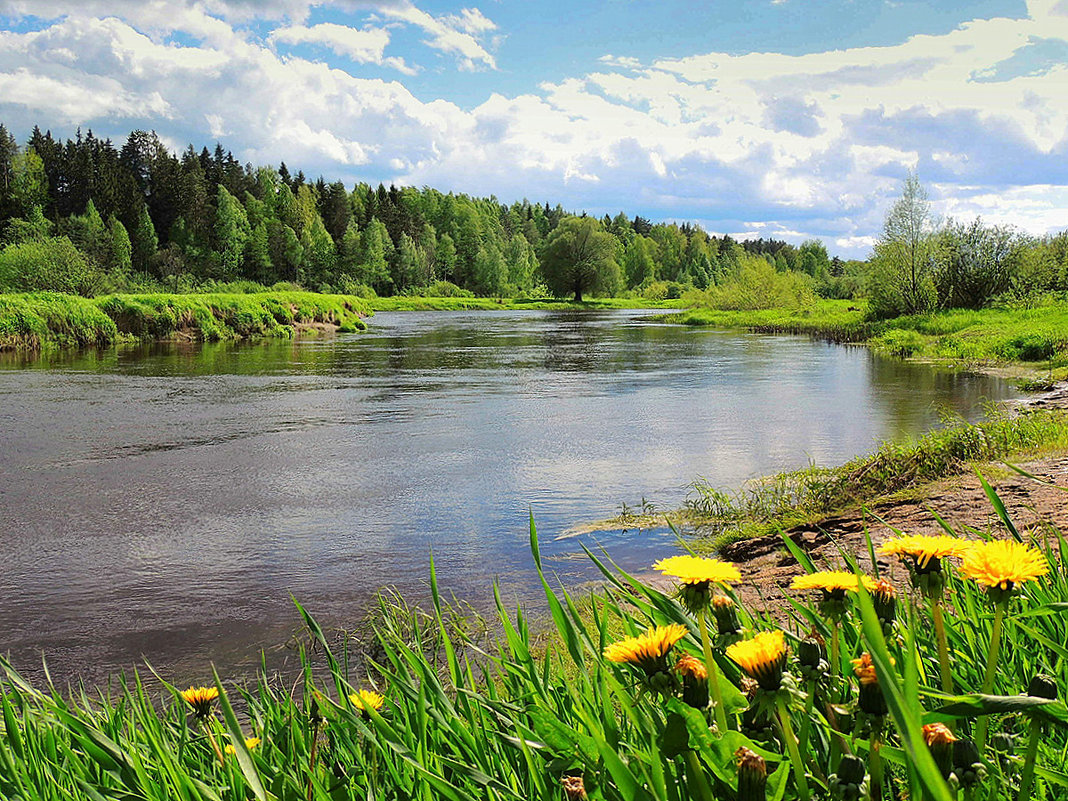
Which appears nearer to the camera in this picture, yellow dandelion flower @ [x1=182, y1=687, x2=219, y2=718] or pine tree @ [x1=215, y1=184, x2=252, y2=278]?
yellow dandelion flower @ [x1=182, y1=687, x2=219, y2=718]

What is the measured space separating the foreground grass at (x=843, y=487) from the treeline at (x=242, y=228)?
48.7 m

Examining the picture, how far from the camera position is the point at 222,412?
14.0 meters

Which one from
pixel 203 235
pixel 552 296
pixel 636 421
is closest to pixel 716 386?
pixel 636 421

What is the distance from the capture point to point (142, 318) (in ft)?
91.7

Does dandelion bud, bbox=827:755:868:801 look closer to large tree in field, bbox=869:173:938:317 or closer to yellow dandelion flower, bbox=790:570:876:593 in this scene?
yellow dandelion flower, bbox=790:570:876:593

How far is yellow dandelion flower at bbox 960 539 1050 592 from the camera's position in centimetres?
94

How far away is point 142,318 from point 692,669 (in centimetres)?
3005

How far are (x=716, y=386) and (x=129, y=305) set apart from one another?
19773mm

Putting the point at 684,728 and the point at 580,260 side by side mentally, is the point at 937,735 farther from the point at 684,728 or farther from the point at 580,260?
the point at 580,260

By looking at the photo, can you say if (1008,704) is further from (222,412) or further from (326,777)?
(222,412)

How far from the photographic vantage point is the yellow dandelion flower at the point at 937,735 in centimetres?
84

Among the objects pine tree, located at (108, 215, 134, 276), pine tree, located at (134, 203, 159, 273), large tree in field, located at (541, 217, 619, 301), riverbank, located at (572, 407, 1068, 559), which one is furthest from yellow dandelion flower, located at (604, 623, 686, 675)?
large tree in field, located at (541, 217, 619, 301)

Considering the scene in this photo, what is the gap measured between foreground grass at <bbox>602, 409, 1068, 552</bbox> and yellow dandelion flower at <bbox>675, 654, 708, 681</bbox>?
5742mm

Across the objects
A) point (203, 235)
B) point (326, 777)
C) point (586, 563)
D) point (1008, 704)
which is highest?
point (203, 235)
